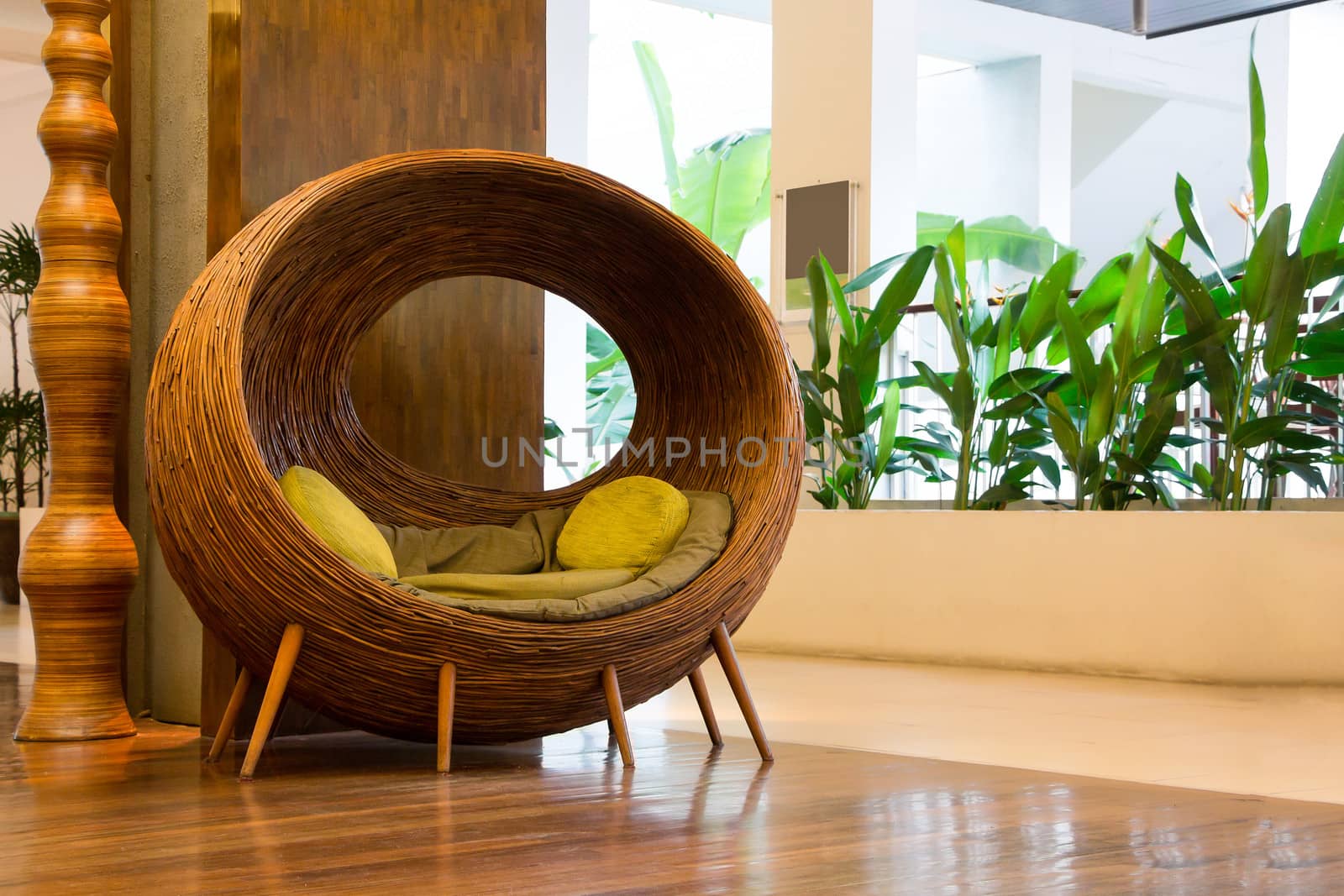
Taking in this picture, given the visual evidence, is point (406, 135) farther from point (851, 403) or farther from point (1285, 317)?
point (1285, 317)

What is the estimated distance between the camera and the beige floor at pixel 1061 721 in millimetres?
2488

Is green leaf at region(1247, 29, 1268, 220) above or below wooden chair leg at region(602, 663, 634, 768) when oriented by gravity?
above

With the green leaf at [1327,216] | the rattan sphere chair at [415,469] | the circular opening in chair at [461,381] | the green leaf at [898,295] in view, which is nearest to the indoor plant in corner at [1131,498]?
the green leaf at [1327,216]

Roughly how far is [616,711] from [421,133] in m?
1.37

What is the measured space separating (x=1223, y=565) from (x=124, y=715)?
9.04 feet

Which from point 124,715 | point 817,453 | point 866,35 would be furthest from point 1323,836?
point 866,35

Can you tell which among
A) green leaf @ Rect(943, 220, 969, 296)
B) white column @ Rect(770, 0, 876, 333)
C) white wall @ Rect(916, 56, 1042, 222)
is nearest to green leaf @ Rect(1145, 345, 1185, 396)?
green leaf @ Rect(943, 220, 969, 296)

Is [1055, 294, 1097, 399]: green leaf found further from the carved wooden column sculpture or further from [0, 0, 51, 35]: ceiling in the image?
[0, 0, 51, 35]: ceiling

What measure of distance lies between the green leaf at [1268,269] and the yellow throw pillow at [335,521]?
2521 mm

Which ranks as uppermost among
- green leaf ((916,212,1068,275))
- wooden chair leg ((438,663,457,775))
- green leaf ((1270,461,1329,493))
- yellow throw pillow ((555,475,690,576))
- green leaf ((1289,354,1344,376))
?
green leaf ((916,212,1068,275))

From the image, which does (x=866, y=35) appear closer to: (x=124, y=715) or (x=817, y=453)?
(x=817, y=453)

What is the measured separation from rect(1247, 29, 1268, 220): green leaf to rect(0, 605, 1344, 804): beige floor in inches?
52.4

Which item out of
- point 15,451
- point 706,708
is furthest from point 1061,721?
point 15,451

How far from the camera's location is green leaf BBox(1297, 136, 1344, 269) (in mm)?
3863
